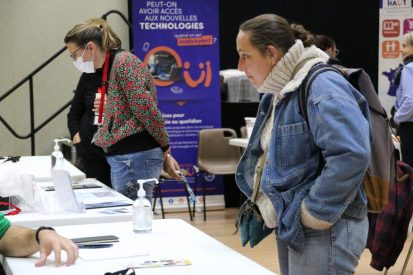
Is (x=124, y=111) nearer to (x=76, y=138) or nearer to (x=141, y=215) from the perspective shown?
(x=76, y=138)

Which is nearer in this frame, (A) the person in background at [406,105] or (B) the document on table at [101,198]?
(B) the document on table at [101,198]

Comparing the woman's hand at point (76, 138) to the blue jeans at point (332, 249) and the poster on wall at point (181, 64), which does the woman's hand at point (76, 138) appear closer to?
the blue jeans at point (332, 249)

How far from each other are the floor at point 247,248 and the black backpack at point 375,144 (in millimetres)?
2678

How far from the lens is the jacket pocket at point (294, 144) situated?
231 cm

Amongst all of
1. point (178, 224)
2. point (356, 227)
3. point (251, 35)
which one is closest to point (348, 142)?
point (356, 227)

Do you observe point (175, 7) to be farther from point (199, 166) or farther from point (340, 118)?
point (340, 118)

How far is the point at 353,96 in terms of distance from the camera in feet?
7.60

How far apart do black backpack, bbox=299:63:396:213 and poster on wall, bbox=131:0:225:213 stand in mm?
5204

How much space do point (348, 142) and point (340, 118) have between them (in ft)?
0.26

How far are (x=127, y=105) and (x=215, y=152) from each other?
4.03m

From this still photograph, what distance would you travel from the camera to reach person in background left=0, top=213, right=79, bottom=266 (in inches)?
82.7

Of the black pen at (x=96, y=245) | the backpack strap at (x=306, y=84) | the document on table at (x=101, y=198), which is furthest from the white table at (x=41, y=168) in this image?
the backpack strap at (x=306, y=84)

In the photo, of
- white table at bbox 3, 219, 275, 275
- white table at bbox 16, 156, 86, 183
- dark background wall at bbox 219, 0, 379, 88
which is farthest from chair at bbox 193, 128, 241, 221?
white table at bbox 3, 219, 275, 275

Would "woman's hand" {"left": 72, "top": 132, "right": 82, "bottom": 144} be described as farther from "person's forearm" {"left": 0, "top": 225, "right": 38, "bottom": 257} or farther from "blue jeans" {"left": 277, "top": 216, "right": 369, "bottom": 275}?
"blue jeans" {"left": 277, "top": 216, "right": 369, "bottom": 275}
